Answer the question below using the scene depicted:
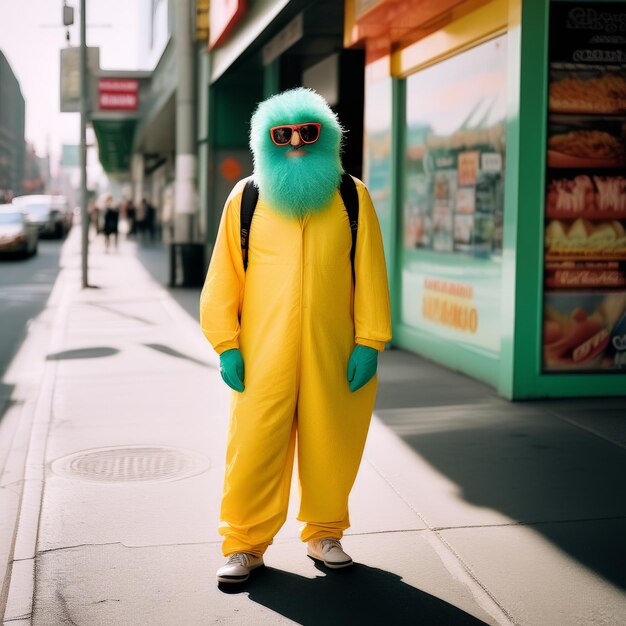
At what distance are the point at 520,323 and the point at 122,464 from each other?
3.27m

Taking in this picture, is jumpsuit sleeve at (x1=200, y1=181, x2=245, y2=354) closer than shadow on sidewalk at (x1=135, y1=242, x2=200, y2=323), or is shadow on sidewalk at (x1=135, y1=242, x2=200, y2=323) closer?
jumpsuit sleeve at (x1=200, y1=181, x2=245, y2=354)

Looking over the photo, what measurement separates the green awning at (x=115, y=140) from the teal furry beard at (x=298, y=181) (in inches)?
1320

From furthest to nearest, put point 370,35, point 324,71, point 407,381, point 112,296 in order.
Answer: point 112,296 < point 324,71 < point 370,35 < point 407,381

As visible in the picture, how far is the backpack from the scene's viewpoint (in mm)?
4004

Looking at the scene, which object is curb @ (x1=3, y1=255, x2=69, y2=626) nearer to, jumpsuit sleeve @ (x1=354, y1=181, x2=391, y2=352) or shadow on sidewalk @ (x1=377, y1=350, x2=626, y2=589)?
jumpsuit sleeve @ (x1=354, y1=181, x2=391, y2=352)

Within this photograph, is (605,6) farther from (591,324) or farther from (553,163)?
(591,324)

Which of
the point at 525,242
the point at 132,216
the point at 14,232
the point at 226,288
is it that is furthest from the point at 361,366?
the point at 132,216

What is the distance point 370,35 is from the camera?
1014 centimetres

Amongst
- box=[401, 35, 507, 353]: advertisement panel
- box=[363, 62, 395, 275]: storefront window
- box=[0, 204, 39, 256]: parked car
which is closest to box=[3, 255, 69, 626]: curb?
box=[401, 35, 507, 353]: advertisement panel

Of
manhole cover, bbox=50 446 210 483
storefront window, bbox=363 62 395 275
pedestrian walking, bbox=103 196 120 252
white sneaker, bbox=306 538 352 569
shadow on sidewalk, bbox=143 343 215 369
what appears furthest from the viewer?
pedestrian walking, bbox=103 196 120 252

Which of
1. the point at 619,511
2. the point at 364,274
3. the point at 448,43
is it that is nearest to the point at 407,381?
the point at 448,43

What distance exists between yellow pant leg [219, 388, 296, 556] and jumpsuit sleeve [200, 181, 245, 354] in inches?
9.6

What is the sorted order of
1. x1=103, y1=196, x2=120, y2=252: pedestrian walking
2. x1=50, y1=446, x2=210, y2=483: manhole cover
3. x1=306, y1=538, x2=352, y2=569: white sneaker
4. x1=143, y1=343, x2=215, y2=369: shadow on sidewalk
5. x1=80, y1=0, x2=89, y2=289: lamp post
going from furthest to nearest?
1. x1=103, y1=196, x2=120, y2=252: pedestrian walking
2. x1=80, y1=0, x2=89, y2=289: lamp post
3. x1=143, y1=343, x2=215, y2=369: shadow on sidewalk
4. x1=50, y1=446, x2=210, y2=483: manhole cover
5. x1=306, y1=538, x2=352, y2=569: white sneaker

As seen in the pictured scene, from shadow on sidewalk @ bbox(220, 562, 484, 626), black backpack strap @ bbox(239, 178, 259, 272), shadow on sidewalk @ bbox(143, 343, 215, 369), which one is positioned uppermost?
black backpack strap @ bbox(239, 178, 259, 272)
